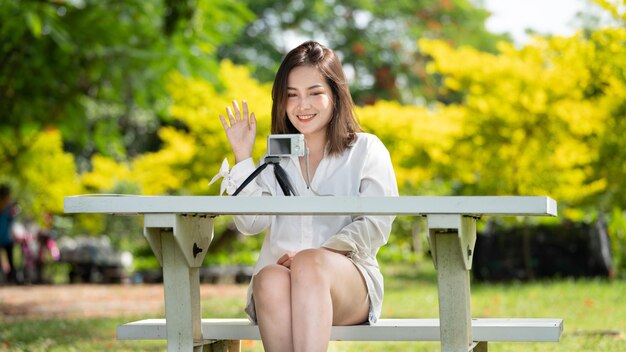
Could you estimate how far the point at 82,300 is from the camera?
1145cm

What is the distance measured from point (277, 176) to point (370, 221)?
1.10ft

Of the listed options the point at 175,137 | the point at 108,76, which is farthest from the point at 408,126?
the point at 108,76

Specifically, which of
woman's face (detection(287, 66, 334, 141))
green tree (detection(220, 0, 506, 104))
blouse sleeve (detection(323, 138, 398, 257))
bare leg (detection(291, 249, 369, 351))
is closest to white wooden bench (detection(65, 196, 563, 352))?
bare leg (detection(291, 249, 369, 351))

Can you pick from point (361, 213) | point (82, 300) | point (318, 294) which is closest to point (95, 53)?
point (82, 300)

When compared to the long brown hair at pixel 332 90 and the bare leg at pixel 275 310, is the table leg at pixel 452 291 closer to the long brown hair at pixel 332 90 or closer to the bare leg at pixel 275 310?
the bare leg at pixel 275 310

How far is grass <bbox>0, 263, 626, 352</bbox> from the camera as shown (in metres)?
5.91

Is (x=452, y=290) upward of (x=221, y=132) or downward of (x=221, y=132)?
downward

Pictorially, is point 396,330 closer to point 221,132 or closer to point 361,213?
point 361,213

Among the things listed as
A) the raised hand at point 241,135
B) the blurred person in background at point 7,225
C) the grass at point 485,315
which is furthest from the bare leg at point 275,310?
the blurred person in background at point 7,225

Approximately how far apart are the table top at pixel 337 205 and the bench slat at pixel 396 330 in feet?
1.32

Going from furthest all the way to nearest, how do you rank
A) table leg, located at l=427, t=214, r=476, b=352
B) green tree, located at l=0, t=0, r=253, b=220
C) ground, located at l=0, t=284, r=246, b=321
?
1. ground, located at l=0, t=284, r=246, b=321
2. green tree, located at l=0, t=0, r=253, b=220
3. table leg, located at l=427, t=214, r=476, b=352

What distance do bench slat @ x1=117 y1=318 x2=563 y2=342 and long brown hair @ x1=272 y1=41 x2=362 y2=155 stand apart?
62 cm

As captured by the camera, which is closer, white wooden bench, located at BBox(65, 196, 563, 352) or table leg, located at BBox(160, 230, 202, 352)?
white wooden bench, located at BBox(65, 196, 563, 352)

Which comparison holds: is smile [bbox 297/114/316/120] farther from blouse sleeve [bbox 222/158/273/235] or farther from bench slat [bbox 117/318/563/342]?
bench slat [bbox 117/318/563/342]
